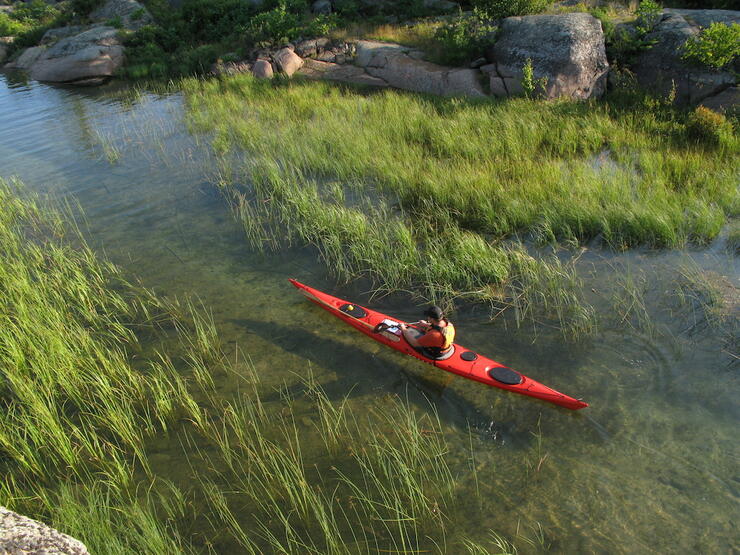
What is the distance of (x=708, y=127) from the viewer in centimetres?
1023

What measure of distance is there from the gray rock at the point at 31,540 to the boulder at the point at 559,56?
1380cm

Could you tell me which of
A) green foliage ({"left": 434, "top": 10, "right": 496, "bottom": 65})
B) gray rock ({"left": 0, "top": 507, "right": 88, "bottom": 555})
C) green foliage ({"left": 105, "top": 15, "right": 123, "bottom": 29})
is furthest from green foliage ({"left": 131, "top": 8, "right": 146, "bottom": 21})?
gray rock ({"left": 0, "top": 507, "right": 88, "bottom": 555})

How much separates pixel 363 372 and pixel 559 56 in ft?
37.6

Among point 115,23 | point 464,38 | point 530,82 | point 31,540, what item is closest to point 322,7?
point 464,38

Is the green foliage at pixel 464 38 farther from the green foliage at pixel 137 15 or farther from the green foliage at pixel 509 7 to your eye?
the green foliage at pixel 137 15

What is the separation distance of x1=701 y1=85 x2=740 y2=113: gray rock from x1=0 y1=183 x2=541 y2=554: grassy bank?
10928 millimetres

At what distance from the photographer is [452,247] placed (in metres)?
7.50

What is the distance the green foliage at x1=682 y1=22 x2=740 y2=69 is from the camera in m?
11.2

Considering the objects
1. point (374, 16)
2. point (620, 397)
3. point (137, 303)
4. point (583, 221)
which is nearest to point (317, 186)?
point (137, 303)

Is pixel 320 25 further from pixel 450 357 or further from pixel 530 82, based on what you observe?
pixel 450 357

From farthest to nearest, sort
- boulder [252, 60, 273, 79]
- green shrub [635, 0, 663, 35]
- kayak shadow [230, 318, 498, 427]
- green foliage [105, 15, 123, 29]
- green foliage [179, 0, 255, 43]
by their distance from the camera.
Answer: green foliage [105, 15, 123, 29] → green foliage [179, 0, 255, 43] → boulder [252, 60, 273, 79] → green shrub [635, 0, 663, 35] → kayak shadow [230, 318, 498, 427]

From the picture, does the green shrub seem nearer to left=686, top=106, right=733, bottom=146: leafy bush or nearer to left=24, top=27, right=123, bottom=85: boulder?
left=686, top=106, right=733, bottom=146: leafy bush


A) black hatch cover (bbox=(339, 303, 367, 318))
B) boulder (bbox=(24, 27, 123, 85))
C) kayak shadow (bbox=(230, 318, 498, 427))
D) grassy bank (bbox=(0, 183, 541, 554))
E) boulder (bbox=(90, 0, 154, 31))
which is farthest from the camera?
boulder (bbox=(90, 0, 154, 31))

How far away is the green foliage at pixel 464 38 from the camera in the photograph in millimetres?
15273
